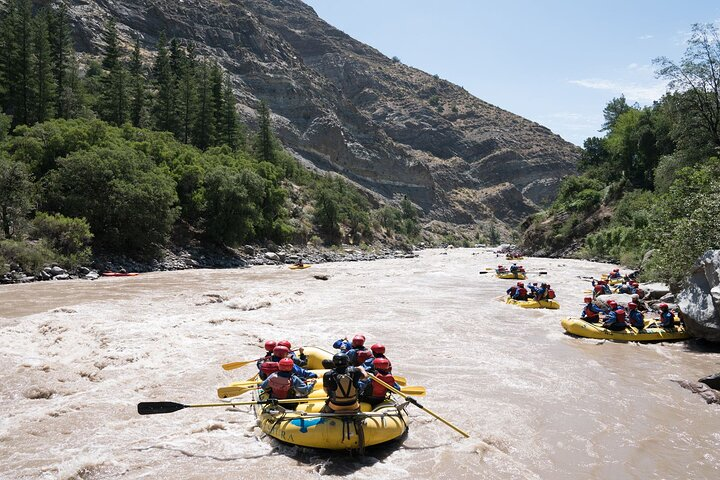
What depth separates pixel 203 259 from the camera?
1225 inches

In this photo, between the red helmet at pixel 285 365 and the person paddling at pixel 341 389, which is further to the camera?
the red helmet at pixel 285 365

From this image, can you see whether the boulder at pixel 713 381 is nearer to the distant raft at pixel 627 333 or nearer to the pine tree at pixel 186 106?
the distant raft at pixel 627 333

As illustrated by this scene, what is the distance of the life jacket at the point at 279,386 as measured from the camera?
6754 millimetres

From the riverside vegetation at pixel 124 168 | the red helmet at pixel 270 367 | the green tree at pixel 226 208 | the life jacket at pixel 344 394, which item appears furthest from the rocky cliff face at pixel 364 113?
the life jacket at pixel 344 394

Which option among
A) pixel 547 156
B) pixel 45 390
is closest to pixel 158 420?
pixel 45 390

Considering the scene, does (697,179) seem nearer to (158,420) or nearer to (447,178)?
(158,420)

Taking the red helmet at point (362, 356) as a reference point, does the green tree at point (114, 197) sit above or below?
above

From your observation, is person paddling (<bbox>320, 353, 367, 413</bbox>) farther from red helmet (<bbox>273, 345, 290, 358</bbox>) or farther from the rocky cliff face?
the rocky cliff face

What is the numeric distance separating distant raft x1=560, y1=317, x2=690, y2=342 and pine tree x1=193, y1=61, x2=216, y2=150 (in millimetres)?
41185

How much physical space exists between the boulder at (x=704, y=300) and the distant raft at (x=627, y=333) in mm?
635

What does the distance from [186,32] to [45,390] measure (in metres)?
93.9

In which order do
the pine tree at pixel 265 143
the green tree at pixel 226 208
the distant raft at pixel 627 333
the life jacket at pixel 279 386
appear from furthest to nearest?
the pine tree at pixel 265 143 → the green tree at pixel 226 208 → the distant raft at pixel 627 333 → the life jacket at pixel 279 386

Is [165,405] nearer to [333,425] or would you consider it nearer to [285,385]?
[285,385]

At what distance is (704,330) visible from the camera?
35.1 ft
